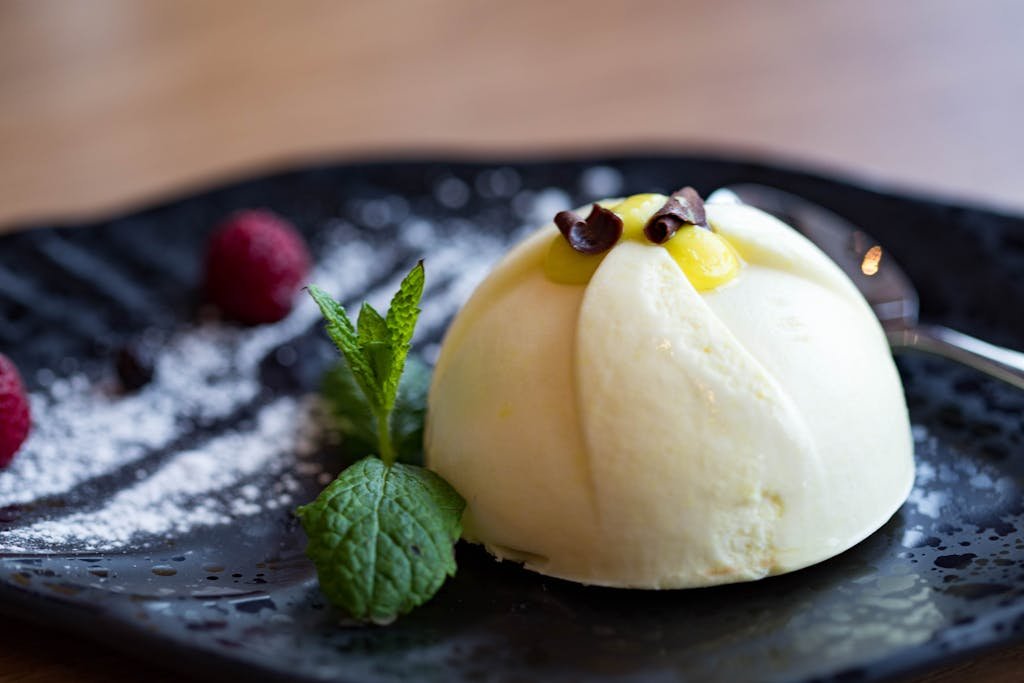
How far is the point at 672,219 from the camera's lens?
3.92 feet

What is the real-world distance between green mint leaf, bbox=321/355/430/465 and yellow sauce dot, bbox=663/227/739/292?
0.35 meters

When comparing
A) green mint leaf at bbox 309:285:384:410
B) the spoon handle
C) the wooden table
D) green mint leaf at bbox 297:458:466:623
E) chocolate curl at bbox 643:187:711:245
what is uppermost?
the wooden table

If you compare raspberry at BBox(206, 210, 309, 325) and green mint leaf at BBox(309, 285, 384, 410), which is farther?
raspberry at BBox(206, 210, 309, 325)

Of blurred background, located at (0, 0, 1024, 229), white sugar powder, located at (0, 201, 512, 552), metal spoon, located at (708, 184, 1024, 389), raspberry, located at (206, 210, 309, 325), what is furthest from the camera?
blurred background, located at (0, 0, 1024, 229)

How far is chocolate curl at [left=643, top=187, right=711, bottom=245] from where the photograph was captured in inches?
46.6

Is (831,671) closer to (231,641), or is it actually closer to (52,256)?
(231,641)

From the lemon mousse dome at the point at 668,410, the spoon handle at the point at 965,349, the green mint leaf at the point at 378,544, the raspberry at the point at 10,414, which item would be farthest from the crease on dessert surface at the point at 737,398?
the raspberry at the point at 10,414

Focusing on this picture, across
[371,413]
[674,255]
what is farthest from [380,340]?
[674,255]

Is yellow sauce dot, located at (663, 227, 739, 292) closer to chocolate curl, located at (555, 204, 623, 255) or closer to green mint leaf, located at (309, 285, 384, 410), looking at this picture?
chocolate curl, located at (555, 204, 623, 255)

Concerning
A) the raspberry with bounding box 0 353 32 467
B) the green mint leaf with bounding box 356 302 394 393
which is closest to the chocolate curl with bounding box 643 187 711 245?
the green mint leaf with bounding box 356 302 394 393

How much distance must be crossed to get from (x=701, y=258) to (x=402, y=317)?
296mm

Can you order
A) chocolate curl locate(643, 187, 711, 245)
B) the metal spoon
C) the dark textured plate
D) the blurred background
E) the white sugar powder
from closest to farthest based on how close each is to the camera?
1. the dark textured plate
2. chocolate curl locate(643, 187, 711, 245)
3. the white sugar powder
4. the metal spoon
5. the blurred background

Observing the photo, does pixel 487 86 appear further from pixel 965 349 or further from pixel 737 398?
pixel 737 398

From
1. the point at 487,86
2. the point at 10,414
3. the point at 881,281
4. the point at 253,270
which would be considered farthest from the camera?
the point at 487,86
